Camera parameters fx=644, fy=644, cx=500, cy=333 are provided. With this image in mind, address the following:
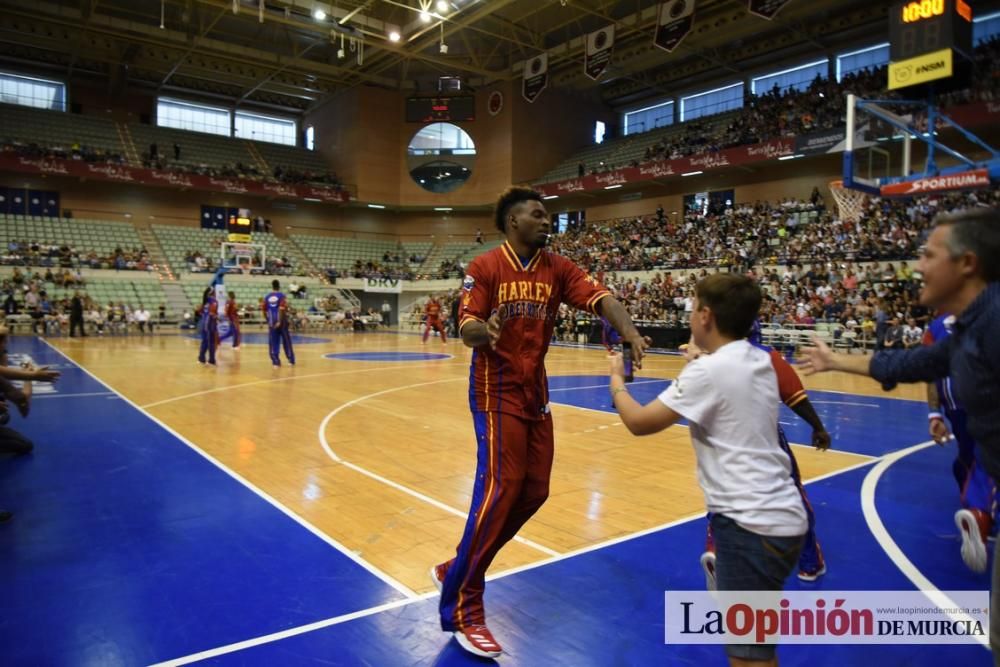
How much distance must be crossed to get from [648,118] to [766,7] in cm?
2339

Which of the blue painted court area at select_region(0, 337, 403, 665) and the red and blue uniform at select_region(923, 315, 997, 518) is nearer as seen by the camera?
the blue painted court area at select_region(0, 337, 403, 665)

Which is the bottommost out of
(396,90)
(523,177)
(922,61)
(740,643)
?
(740,643)

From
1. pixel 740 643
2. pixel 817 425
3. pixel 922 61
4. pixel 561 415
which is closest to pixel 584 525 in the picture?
pixel 817 425

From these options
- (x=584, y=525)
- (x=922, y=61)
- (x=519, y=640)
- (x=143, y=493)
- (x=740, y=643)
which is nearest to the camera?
(x=740, y=643)

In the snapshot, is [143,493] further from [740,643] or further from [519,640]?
[740,643]

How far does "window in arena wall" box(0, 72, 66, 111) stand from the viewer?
118 ft

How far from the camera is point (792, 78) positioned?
1304 inches

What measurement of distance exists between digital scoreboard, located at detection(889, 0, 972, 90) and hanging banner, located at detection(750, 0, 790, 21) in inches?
173

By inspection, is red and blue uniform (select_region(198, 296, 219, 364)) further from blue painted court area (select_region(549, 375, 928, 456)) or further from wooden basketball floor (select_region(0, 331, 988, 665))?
blue painted court area (select_region(549, 375, 928, 456))

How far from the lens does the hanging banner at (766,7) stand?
17.7 meters

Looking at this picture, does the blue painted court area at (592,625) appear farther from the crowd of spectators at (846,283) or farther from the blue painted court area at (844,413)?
the crowd of spectators at (846,283)

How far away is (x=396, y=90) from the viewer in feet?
138

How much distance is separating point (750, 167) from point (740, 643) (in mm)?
32678

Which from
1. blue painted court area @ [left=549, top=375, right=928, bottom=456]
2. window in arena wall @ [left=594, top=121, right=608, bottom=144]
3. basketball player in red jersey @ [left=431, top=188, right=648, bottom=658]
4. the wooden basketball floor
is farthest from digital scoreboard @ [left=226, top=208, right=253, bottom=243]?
basketball player in red jersey @ [left=431, top=188, right=648, bottom=658]
